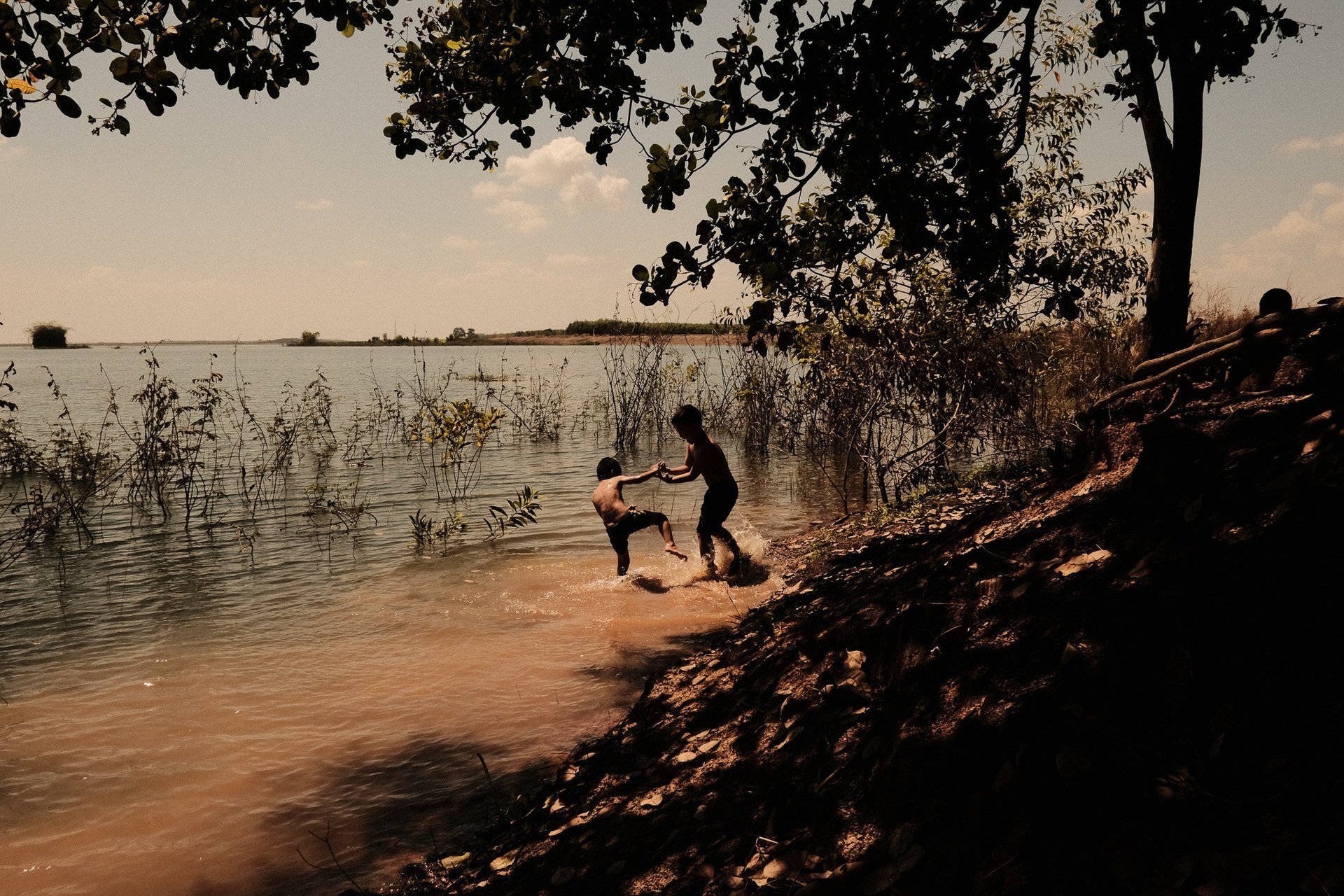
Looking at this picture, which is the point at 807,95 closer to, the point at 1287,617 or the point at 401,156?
the point at 1287,617

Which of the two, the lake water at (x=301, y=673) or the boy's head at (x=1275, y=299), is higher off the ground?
the boy's head at (x=1275, y=299)

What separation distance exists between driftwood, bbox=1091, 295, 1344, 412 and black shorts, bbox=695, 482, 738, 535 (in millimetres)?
5863

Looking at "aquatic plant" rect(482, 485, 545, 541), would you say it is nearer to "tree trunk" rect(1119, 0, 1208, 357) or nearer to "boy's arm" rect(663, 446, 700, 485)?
"boy's arm" rect(663, 446, 700, 485)

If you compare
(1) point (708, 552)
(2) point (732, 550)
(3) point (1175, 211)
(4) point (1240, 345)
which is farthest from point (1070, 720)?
(1) point (708, 552)

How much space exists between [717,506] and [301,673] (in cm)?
494

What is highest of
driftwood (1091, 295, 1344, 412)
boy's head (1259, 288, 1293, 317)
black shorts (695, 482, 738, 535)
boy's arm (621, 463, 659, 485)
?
boy's head (1259, 288, 1293, 317)

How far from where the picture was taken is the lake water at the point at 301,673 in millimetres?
4723

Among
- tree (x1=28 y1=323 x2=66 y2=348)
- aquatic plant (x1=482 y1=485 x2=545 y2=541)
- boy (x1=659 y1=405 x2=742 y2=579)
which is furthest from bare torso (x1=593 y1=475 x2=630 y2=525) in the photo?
tree (x1=28 y1=323 x2=66 y2=348)

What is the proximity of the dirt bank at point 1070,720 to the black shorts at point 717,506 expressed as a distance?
5338 millimetres

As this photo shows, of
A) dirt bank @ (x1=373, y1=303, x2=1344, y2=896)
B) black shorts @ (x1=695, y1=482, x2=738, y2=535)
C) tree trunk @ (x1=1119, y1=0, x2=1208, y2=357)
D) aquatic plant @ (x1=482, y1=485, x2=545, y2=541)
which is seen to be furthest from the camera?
aquatic plant @ (x1=482, y1=485, x2=545, y2=541)

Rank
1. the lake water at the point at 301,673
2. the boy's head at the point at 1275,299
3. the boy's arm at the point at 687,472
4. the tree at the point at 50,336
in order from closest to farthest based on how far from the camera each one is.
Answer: the lake water at the point at 301,673 → the boy's head at the point at 1275,299 → the boy's arm at the point at 687,472 → the tree at the point at 50,336

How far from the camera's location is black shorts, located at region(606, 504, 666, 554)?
31.9ft

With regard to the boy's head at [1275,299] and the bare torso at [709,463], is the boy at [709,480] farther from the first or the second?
the boy's head at [1275,299]

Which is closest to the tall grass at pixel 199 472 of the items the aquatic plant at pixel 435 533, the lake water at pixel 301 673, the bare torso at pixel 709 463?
the lake water at pixel 301 673
